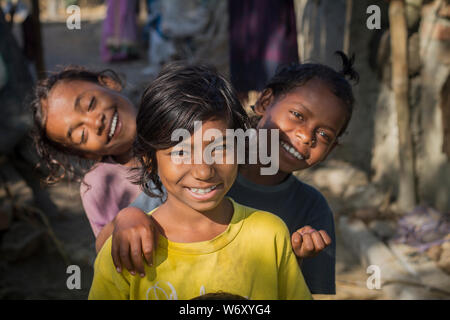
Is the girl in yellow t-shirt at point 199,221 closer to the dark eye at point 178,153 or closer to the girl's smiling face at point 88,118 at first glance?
the dark eye at point 178,153

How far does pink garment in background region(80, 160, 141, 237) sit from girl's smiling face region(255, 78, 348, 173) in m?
Answer: 0.56

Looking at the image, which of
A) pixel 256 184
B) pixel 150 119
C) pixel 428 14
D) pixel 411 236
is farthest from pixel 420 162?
pixel 150 119

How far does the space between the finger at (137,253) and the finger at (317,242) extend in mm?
397

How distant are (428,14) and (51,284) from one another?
304 centimetres

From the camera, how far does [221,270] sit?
1.07 m

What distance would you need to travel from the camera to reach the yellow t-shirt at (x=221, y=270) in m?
1.05

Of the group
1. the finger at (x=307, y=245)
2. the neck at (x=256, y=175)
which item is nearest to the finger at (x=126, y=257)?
the finger at (x=307, y=245)

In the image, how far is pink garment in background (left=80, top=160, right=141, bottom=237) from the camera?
64.4 inches

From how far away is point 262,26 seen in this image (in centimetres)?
343

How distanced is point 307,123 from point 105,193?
2.47 feet

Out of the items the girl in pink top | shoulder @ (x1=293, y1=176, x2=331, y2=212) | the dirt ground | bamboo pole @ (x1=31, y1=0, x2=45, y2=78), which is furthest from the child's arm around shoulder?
bamboo pole @ (x1=31, y1=0, x2=45, y2=78)

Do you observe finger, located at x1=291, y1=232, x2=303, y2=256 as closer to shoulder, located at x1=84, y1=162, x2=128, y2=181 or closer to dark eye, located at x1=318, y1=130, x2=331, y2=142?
dark eye, located at x1=318, y1=130, x2=331, y2=142

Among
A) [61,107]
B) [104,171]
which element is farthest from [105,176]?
[61,107]

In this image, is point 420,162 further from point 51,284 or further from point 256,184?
point 51,284
